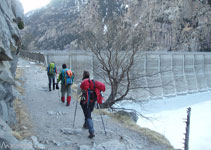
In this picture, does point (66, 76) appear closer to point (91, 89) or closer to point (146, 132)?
point (91, 89)

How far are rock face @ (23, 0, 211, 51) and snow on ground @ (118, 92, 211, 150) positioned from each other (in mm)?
8831

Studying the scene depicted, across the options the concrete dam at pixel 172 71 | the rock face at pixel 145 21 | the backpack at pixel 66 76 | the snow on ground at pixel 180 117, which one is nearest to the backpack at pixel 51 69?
the backpack at pixel 66 76

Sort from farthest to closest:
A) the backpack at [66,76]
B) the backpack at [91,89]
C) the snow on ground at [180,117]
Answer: the snow on ground at [180,117], the backpack at [66,76], the backpack at [91,89]

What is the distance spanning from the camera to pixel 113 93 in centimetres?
982

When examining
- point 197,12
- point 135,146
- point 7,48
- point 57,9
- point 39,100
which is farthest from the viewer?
point 57,9

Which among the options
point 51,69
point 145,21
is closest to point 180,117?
point 51,69

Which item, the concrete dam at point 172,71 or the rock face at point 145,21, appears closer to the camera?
the concrete dam at point 172,71

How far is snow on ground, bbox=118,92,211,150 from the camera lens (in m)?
15.9

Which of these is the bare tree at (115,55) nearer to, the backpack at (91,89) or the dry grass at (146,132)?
the dry grass at (146,132)

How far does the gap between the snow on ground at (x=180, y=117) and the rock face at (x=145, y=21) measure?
883 cm

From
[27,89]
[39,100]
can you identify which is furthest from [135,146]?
[27,89]

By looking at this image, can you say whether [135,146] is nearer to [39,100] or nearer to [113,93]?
[39,100]

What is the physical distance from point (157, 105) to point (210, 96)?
38.6 feet

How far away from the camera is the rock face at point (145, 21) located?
55.4 meters
